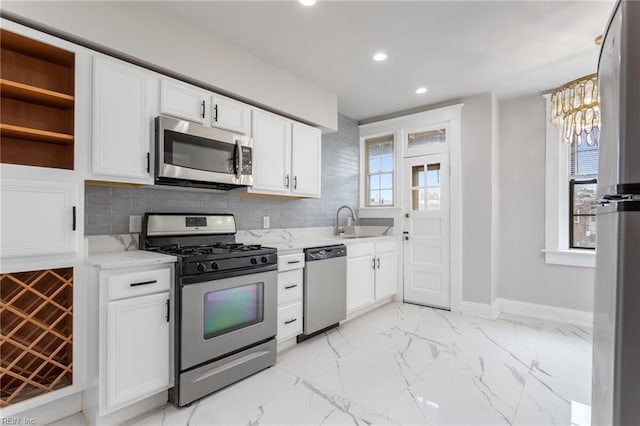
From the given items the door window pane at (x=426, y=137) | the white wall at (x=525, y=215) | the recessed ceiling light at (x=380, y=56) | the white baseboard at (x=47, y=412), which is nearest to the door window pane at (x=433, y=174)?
the door window pane at (x=426, y=137)

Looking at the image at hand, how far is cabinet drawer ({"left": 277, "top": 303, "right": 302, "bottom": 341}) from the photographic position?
268 centimetres

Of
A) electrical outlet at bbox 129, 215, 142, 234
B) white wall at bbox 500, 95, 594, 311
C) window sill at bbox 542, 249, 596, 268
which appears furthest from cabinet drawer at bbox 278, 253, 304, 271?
window sill at bbox 542, 249, 596, 268

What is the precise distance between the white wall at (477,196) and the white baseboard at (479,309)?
0.04m

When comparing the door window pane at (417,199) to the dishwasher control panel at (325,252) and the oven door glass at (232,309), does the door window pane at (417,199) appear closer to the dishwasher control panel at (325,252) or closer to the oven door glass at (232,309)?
the dishwasher control panel at (325,252)

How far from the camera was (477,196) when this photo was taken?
3754 mm

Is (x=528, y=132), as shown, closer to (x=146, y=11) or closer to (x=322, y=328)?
(x=322, y=328)

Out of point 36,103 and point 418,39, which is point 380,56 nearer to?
point 418,39

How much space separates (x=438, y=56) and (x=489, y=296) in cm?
262

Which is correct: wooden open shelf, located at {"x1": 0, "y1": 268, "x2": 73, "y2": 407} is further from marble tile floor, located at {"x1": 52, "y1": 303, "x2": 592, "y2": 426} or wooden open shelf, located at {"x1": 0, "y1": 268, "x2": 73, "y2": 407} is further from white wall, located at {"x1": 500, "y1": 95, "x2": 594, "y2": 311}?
white wall, located at {"x1": 500, "y1": 95, "x2": 594, "y2": 311}

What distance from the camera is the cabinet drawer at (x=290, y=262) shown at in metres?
2.69

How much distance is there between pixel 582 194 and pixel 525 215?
0.58 meters

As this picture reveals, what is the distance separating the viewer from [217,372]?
2.13 metres

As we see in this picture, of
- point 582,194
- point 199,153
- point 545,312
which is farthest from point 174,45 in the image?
point 545,312

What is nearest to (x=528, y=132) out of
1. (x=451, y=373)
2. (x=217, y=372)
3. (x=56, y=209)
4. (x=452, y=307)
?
(x=452, y=307)
